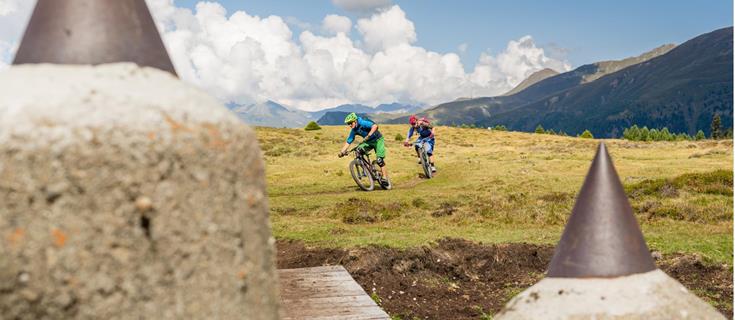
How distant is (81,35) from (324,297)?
18.2ft

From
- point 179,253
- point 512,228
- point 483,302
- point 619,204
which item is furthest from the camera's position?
point 512,228

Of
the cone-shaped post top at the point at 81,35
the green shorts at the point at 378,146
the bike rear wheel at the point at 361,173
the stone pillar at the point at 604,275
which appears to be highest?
the cone-shaped post top at the point at 81,35

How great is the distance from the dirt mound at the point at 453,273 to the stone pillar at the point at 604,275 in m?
5.75

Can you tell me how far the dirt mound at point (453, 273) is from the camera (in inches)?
372

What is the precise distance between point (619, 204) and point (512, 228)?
11.8 m

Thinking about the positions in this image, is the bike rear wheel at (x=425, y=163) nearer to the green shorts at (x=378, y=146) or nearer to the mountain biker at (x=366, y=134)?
the mountain biker at (x=366, y=134)

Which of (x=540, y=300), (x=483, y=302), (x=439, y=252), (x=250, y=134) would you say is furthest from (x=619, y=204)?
(x=439, y=252)

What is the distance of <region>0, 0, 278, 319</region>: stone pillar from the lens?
6.23 feet

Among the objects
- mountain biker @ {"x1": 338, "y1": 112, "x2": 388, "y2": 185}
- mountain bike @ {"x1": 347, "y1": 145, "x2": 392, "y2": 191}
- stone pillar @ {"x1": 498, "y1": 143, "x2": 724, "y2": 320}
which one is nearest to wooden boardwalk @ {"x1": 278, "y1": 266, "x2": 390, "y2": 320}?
stone pillar @ {"x1": 498, "y1": 143, "x2": 724, "y2": 320}

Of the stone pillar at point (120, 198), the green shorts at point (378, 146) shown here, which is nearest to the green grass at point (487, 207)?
the green shorts at point (378, 146)

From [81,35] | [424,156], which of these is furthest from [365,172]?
Result: [81,35]

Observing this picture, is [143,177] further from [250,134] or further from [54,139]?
[250,134]

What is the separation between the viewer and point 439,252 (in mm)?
11602

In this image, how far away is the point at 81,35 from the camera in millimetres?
2285
